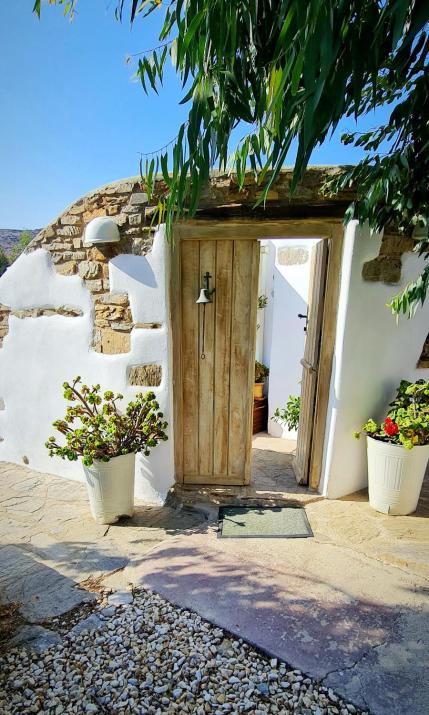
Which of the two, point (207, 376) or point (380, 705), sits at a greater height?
point (207, 376)

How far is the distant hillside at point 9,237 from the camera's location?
73.2 ft

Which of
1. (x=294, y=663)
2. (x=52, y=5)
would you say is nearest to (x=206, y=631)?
(x=294, y=663)

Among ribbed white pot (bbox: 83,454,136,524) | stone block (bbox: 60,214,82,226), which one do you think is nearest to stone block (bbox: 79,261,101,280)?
stone block (bbox: 60,214,82,226)

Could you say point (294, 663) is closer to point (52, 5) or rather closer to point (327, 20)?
point (327, 20)

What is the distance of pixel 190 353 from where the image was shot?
9.32 feet

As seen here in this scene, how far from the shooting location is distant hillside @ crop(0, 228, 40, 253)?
2230 cm

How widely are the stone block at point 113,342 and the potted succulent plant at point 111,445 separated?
29 centimetres

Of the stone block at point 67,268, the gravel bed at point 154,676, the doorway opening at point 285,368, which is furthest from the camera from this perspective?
the doorway opening at point 285,368

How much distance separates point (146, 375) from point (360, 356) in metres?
1.49

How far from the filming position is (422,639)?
1.60m

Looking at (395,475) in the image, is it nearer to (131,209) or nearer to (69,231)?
(131,209)

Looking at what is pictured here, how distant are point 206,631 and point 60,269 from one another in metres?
2.52

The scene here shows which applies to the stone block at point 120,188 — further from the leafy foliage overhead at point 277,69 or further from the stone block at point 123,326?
the leafy foliage overhead at point 277,69

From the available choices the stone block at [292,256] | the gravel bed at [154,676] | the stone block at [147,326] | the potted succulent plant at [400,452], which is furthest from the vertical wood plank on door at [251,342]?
the stone block at [292,256]
